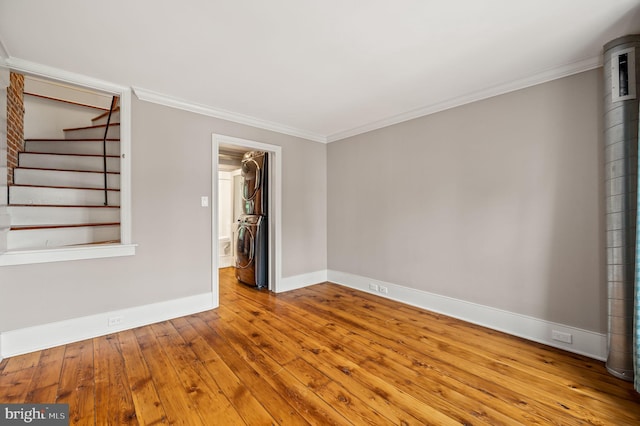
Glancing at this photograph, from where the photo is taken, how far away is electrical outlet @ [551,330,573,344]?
2275 mm

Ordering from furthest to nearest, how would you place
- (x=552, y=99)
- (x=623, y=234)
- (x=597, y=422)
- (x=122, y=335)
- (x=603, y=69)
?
(x=122, y=335) < (x=552, y=99) < (x=603, y=69) < (x=623, y=234) < (x=597, y=422)

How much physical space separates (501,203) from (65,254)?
4.11 metres

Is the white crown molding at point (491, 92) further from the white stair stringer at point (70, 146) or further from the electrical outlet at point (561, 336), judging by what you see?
the white stair stringer at point (70, 146)

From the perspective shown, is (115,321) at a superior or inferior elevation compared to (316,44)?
inferior

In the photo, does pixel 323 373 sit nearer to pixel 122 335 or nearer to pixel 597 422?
pixel 597 422

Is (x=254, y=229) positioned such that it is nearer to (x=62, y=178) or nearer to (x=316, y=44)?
(x=62, y=178)

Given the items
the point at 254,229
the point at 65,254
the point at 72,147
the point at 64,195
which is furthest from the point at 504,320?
the point at 72,147

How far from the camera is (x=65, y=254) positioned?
237cm

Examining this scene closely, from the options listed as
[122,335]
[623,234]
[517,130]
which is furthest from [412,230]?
[122,335]

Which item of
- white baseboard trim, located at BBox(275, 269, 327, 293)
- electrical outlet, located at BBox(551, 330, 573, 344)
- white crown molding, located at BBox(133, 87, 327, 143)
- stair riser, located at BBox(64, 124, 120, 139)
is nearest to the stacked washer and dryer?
white baseboard trim, located at BBox(275, 269, 327, 293)

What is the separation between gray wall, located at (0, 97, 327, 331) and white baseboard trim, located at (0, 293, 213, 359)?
6 cm

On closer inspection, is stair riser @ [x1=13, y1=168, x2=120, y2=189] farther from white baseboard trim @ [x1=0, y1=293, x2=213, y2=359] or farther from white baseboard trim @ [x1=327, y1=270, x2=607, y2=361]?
white baseboard trim @ [x1=327, y1=270, x2=607, y2=361]

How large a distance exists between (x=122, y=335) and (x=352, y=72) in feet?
10.8

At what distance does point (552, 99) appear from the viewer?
239cm
